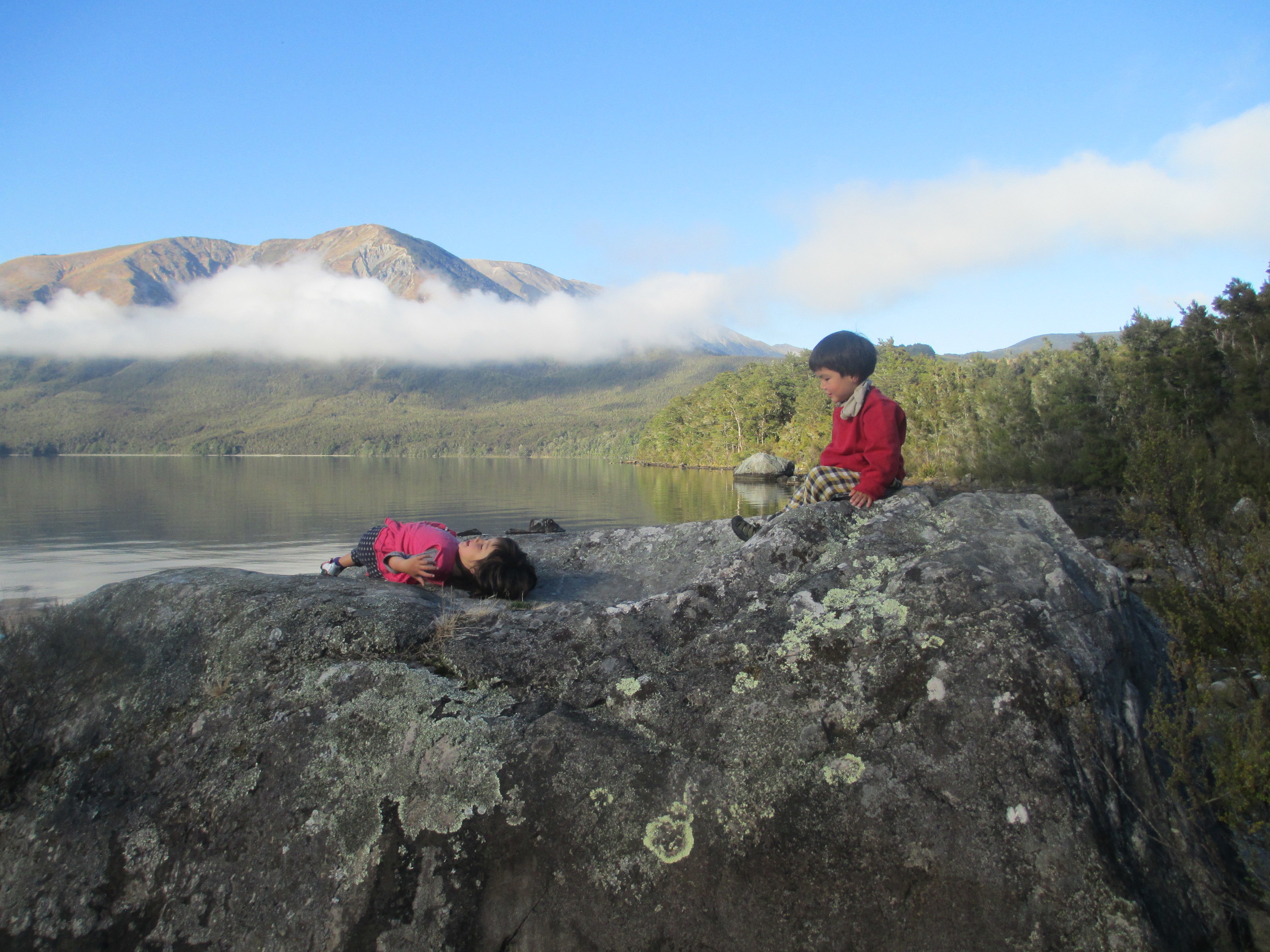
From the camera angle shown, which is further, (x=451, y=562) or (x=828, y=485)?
(x=451, y=562)

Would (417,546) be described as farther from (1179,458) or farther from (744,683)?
(1179,458)

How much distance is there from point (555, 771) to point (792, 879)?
3.46ft

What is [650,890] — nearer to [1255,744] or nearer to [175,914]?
[175,914]

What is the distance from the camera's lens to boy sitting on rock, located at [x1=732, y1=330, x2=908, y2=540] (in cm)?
529

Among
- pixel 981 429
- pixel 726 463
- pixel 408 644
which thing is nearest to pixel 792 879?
pixel 408 644

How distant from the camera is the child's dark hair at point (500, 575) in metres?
5.82

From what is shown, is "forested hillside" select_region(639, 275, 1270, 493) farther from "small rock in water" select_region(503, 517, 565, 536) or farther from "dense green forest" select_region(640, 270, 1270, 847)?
"small rock in water" select_region(503, 517, 565, 536)

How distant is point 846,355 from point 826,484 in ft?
3.37

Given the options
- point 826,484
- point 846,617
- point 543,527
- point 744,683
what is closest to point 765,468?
point 543,527

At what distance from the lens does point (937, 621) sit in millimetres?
3359

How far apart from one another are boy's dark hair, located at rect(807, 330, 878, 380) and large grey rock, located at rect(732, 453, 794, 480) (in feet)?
256

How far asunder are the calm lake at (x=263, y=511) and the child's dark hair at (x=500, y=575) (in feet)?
18.0

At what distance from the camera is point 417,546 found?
6207mm

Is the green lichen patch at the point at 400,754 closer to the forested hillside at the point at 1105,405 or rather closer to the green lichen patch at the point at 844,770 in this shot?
the green lichen patch at the point at 844,770
